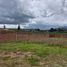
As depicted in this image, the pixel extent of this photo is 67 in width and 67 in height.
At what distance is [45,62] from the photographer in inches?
417

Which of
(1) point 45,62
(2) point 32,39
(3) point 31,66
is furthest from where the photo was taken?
(2) point 32,39

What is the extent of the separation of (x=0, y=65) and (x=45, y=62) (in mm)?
2650

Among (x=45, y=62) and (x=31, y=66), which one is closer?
(x=31, y=66)

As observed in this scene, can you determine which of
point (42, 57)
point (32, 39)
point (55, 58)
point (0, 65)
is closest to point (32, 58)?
point (42, 57)

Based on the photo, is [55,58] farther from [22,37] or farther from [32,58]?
[22,37]

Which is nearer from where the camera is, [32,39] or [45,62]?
[45,62]

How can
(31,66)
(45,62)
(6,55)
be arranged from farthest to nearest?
1. (6,55)
2. (45,62)
3. (31,66)

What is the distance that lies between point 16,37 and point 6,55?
9.36 metres

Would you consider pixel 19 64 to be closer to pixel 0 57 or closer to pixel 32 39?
pixel 0 57

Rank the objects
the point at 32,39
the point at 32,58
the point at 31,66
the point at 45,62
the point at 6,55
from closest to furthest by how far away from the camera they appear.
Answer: the point at 31,66, the point at 45,62, the point at 32,58, the point at 6,55, the point at 32,39

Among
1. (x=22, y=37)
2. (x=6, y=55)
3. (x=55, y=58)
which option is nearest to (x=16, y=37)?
(x=22, y=37)

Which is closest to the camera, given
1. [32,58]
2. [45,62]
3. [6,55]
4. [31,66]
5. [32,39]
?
[31,66]

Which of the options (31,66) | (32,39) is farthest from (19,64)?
(32,39)

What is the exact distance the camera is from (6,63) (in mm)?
10195
